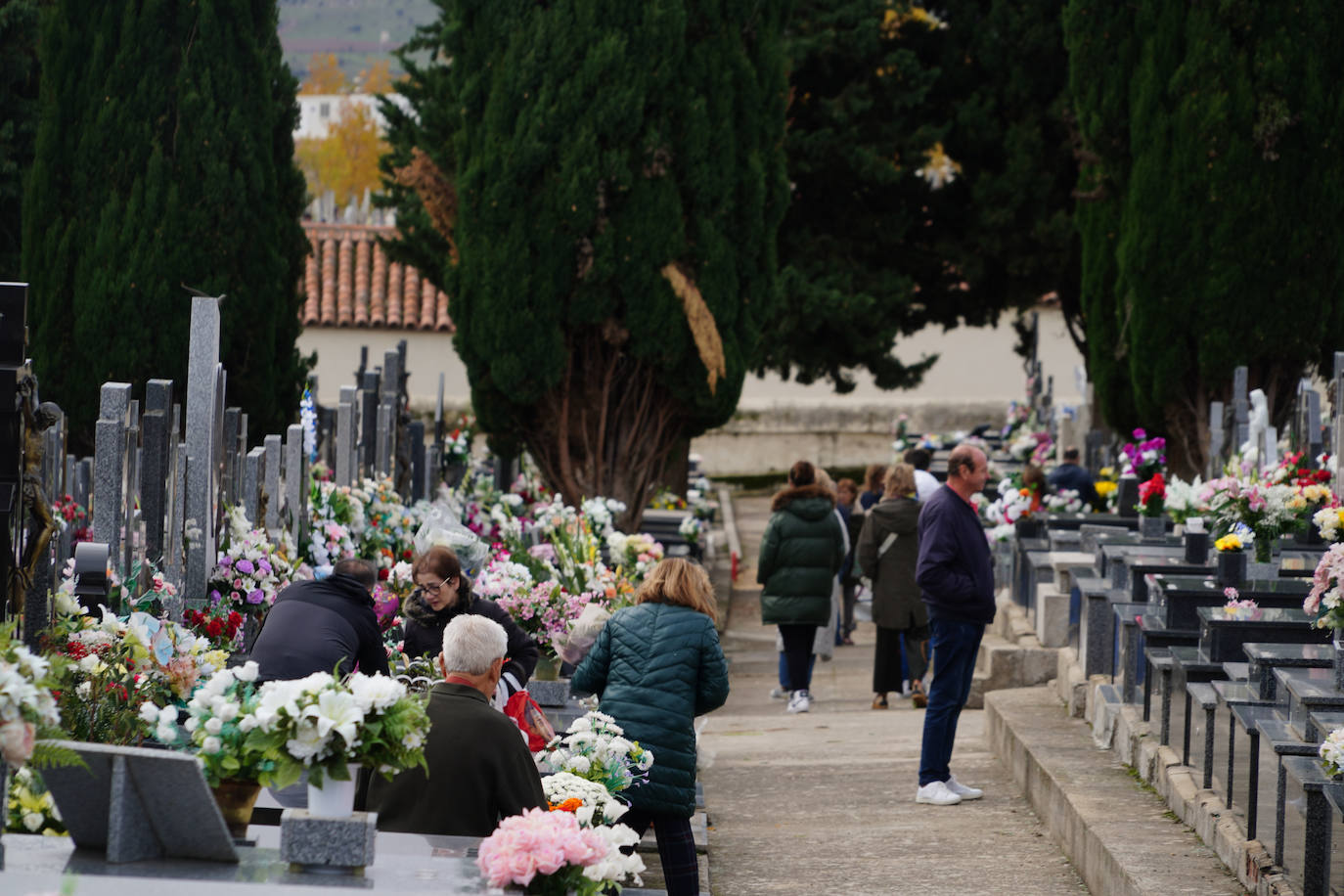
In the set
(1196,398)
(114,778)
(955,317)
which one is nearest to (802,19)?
(955,317)

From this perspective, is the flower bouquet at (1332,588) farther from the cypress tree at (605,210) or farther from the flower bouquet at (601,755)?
the cypress tree at (605,210)

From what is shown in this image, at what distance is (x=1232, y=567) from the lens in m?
8.26

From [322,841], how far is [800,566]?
26.1 feet

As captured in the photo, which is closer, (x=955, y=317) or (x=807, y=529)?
(x=807, y=529)

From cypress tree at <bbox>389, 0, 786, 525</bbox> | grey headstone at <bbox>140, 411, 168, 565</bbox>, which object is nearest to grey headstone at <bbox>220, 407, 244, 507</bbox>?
grey headstone at <bbox>140, 411, 168, 565</bbox>

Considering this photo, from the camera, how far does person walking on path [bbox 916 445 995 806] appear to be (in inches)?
327

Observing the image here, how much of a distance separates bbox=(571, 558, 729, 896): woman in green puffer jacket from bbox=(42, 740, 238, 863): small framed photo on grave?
241 centimetres

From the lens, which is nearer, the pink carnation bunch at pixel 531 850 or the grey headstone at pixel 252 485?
the pink carnation bunch at pixel 531 850

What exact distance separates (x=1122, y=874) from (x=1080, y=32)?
11.8 m

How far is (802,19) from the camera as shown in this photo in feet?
72.1

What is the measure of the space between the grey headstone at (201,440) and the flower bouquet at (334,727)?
14.4 ft

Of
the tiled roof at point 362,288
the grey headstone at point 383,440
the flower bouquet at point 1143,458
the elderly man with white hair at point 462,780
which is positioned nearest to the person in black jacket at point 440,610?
the elderly man with white hair at point 462,780

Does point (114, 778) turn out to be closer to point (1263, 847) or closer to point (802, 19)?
point (1263, 847)

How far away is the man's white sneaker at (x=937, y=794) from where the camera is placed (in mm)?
8727
